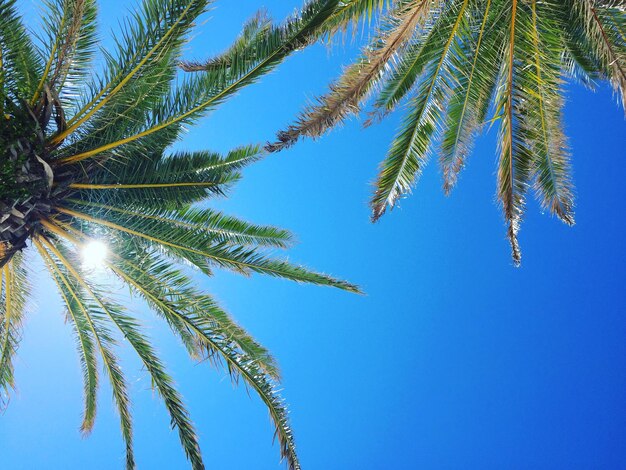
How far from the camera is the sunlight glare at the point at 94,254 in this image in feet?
25.0

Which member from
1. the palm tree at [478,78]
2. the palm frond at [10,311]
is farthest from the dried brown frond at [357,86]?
the palm frond at [10,311]

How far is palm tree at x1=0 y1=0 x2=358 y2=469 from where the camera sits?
6.28 metres

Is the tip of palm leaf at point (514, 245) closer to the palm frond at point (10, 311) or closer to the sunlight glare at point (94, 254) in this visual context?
the sunlight glare at point (94, 254)

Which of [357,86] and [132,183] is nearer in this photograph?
[357,86]

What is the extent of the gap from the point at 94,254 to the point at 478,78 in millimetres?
5960

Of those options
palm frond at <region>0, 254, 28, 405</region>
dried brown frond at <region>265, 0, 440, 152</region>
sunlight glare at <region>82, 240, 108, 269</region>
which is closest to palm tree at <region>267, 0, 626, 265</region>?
dried brown frond at <region>265, 0, 440, 152</region>

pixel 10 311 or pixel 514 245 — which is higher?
pixel 514 245

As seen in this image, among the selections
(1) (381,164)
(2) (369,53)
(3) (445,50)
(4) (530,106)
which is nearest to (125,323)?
(1) (381,164)

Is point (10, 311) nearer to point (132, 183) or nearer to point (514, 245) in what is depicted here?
point (132, 183)

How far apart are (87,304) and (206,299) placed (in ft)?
6.43

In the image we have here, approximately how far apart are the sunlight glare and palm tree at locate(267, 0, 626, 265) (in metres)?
3.25

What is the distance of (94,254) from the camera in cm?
767

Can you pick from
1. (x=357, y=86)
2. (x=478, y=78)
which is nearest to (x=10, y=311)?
(x=357, y=86)

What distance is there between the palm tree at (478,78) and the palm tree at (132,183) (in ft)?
2.94
